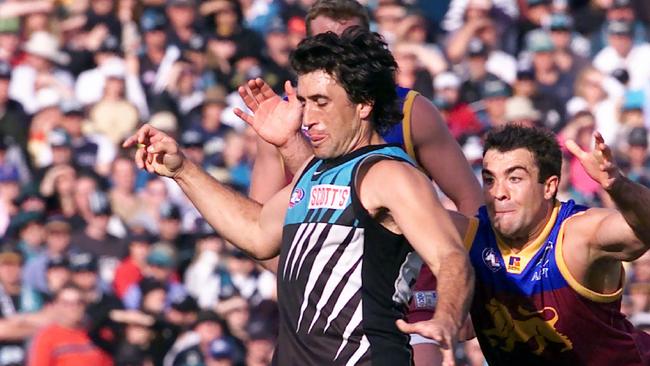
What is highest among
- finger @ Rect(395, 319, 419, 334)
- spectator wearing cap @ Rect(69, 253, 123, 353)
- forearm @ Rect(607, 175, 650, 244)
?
forearm @ Rect(607, 175, 650, 244)

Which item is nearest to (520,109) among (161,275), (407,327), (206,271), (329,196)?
(206,271)

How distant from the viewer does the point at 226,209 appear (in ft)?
24.8

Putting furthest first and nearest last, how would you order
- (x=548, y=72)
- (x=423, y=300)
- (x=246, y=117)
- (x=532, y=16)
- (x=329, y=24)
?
(x=532, y=16) < (x=548, y=72) < (x=329, y=24) < (x=423, y=300) < (x=246, y=117)

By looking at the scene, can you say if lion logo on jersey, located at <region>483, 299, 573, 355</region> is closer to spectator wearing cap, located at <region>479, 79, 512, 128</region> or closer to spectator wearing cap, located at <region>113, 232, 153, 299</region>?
spectator wearing cap, located at <region>113, 232, 153, 299</region>

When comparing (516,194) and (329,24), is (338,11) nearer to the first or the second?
(329,24)

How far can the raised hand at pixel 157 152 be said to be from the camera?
7.55 metres

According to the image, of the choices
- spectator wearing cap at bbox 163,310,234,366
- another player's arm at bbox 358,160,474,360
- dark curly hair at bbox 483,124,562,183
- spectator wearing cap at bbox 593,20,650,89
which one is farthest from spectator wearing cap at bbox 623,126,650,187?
another player's arm at bbox 358,160,474,360

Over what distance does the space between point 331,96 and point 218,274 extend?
7.27m

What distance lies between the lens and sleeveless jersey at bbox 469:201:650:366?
294 inches

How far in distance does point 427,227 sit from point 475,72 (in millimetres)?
9750

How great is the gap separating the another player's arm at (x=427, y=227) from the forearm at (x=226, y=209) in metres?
0.92

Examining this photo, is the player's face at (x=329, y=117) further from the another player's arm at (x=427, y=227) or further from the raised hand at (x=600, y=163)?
the raised hand at (x=600, y=163)

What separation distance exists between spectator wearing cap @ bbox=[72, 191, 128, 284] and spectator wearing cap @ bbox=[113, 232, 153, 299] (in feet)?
0.15

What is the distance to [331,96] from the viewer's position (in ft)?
22.7
